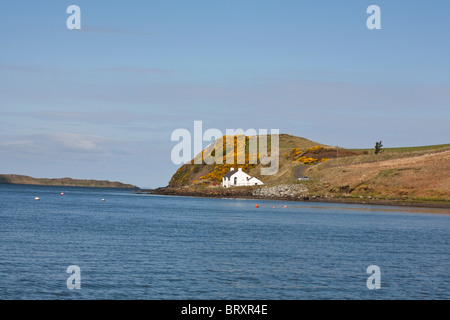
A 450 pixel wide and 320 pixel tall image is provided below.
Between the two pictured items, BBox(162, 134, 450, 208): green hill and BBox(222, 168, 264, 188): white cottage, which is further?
BBox(222, 168, 264, 188): white cottage

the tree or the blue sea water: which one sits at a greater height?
the tree

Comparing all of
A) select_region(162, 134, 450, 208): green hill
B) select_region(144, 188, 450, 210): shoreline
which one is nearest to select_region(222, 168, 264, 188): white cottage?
select_region(162, 134, 450, 208): green hill

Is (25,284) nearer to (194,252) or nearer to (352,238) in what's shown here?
(194,252)

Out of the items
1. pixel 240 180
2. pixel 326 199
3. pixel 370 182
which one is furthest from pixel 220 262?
pixel 240 180

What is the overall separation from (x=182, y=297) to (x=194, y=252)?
14.8 metres

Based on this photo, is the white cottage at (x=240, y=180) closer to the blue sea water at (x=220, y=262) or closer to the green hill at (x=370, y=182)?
the green hill at (x=370, y=182)

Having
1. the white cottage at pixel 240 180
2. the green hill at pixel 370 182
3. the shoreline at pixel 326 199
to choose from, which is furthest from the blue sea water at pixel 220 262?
the white cottage at pixel 240 180

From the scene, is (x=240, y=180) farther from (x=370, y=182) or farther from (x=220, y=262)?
(x=220, y=262)

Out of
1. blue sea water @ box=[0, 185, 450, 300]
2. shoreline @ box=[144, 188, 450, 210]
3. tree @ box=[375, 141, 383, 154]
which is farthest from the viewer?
tree @ box=[375, 141, 383, 154]

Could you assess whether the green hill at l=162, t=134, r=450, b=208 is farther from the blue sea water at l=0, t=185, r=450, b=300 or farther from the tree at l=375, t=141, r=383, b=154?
the blue sea water at l=0, t=185, r=450, b=300
